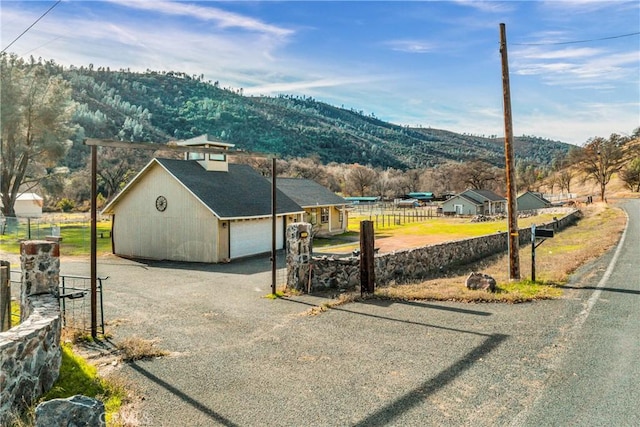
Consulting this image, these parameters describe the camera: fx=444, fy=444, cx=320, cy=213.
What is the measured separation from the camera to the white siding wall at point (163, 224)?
21766 mm

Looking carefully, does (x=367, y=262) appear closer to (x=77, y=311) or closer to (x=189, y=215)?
(x=77, y=311)

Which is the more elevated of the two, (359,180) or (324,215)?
(359,180)

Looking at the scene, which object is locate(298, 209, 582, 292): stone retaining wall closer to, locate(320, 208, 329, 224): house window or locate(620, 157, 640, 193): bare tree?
locate(320, 208, 329, 224): house window

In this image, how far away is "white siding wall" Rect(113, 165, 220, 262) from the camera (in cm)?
2177

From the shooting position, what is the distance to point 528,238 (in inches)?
993

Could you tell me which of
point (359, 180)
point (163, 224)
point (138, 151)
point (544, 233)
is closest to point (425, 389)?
point (544, 233)

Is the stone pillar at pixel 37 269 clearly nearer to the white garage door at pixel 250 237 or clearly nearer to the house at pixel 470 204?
the white garage door at pixel 250 237

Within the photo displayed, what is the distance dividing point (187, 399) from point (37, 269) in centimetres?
465

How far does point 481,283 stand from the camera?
11.8 metres

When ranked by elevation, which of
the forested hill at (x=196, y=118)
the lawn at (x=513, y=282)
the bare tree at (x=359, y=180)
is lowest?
the lawn at (x=513, y=282)

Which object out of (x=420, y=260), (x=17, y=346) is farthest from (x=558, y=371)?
(x=420, y=260)

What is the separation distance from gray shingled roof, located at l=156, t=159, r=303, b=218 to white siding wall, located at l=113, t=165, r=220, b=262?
1.70 feet

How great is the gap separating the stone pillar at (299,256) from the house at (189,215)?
27.6 ft

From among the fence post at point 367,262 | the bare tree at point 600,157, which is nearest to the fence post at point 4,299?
the fence post at point 367,262
